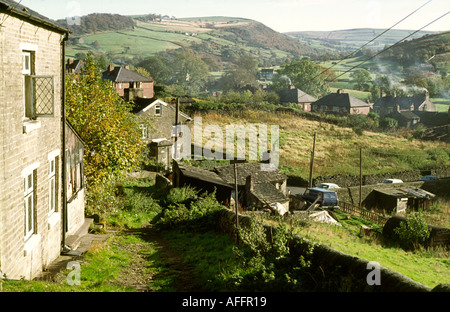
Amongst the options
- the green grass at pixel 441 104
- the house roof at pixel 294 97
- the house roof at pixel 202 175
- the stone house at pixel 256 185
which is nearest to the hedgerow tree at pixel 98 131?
the house roof at pixel 202 175

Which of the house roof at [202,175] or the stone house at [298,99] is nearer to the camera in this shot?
the house roof at [202,175]

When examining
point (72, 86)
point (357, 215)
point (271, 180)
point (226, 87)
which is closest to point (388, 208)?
point (357, 215)

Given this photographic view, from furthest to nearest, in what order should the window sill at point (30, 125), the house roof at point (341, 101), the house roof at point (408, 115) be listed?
the house roof at point (341, 101), the house roof at point (408, 115), the window sill at point (30, 125)

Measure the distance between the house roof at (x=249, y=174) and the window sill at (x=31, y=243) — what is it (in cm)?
2009

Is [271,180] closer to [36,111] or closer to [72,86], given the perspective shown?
[72,86]

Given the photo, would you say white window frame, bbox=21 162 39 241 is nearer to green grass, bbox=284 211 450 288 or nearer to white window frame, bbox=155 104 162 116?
green grass, bbox=284 211 450 288

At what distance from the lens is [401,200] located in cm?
3778

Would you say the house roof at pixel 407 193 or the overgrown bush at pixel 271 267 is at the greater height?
the overgrown bush at pixel 271 267

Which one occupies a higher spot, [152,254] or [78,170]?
[78,170]

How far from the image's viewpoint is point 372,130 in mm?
78875

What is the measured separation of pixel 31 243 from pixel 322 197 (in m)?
27.1

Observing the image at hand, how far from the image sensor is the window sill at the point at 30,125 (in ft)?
30.1

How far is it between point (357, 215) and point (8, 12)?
97.0 feet

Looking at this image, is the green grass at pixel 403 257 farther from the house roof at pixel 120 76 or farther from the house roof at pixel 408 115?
the house roof at pixel 408 115
